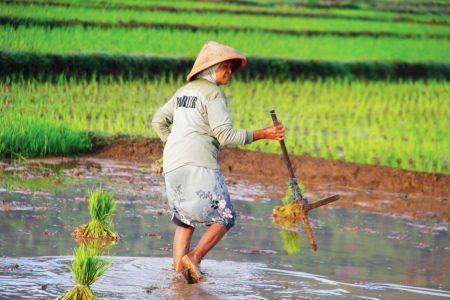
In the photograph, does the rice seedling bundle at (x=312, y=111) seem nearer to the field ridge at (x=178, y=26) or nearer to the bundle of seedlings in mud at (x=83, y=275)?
the field ridge at (x=178, y=26)

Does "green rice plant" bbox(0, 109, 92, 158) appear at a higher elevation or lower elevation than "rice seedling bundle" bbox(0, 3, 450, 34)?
lower

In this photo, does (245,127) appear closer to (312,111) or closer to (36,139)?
(312,111)

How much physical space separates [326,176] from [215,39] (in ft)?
22.2

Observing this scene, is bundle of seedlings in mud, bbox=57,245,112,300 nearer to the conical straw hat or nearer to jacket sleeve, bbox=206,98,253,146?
jacket sleeve, bbox=206,98,253,146

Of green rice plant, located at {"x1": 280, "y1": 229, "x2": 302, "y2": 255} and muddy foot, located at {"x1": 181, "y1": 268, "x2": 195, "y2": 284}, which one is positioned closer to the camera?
muddy foot, located at {"x1": 181, "y1": 268, "x2": 195, "y2": 284}

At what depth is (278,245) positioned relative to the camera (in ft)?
16.6

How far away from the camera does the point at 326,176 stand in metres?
7.62

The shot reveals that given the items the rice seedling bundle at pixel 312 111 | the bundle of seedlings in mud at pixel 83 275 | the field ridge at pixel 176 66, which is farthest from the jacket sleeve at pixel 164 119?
the field ridge at pixel 176 66

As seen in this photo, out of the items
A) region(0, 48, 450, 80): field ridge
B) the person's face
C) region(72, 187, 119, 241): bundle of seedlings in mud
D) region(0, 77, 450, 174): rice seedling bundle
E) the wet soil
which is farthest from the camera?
region(0, 48, 450, 80): field ridge

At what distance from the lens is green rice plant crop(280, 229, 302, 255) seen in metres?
4.96

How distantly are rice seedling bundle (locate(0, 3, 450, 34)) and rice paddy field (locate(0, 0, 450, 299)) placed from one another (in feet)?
0.17

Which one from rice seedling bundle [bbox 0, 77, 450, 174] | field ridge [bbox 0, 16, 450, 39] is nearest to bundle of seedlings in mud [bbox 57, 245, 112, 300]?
rice seedling bundle [bbox 0, 77, 450, 174]

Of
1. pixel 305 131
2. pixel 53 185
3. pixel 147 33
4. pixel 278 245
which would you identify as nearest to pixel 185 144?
pixel 278 245

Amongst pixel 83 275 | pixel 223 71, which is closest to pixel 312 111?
pixel 223 71
